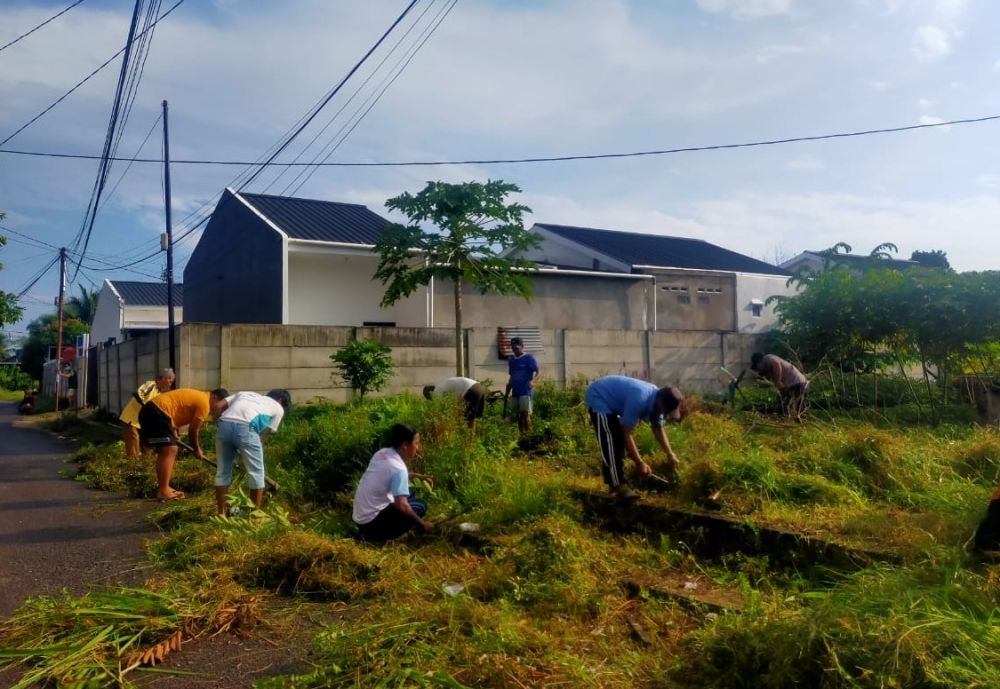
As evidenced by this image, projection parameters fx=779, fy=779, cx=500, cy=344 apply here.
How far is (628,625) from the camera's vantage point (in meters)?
4.28

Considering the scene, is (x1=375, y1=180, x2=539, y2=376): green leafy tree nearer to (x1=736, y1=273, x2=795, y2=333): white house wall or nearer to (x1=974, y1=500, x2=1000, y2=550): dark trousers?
(x1=974, y1=500, x2=1000, y2=550): dark trousers

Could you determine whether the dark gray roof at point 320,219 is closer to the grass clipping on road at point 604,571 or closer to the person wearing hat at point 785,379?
the person wearing hat at point 785,379

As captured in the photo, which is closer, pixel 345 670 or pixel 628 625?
pixel 345 670

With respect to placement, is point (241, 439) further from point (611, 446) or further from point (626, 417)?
point (626, 417)

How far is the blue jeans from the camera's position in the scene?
6891 millimetres

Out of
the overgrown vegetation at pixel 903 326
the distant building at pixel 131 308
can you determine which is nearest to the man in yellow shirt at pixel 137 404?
the overgrown vegetation at pixel 903 326

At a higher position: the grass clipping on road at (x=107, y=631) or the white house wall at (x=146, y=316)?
the white house wall at (x=146, y=316)

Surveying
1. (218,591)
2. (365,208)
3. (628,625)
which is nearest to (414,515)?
(218,591)

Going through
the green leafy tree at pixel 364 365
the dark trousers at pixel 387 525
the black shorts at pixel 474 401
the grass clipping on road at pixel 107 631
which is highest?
the green leafy tree at pixel 364 365

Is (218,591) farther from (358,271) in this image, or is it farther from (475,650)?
(358,271)

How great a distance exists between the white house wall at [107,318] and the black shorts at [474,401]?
27.6 meters

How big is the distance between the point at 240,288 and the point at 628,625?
699 inches

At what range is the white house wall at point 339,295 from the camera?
62.0 ft

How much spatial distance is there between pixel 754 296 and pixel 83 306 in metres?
42.2
